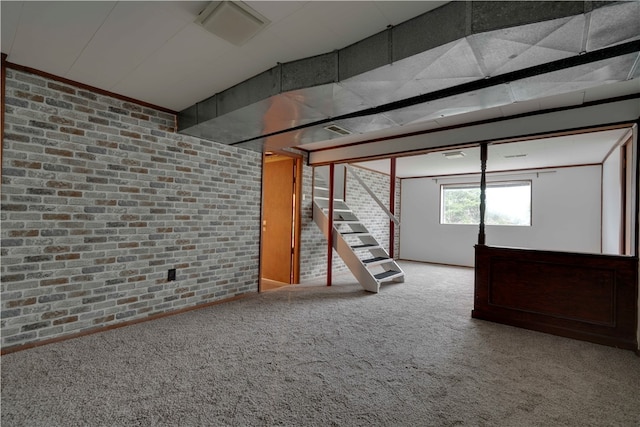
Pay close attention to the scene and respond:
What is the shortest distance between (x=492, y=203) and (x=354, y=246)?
392cm

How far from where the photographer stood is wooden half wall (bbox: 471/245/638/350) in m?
2.70

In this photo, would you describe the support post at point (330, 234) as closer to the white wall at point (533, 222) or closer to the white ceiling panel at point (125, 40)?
the white ceiling panel at point (125, 40)

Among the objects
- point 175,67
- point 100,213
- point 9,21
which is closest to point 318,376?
point 100,213

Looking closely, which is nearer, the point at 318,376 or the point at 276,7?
the point at 276,7

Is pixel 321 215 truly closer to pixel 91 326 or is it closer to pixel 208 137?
pixel 208 137

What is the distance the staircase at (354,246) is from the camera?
4.62 m

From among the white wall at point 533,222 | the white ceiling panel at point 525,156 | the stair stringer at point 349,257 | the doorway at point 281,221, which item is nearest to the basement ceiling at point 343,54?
the white ceiling panel at point 525,156

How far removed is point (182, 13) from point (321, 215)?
3714mm

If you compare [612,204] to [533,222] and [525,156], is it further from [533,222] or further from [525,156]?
[533,222]

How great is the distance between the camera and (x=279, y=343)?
8.65 feet

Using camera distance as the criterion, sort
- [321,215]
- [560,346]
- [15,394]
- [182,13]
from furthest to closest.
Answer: [321,215]
[560,346]
[15,394]
[182,13]

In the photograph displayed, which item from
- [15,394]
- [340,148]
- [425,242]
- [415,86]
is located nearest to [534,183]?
[425,242]

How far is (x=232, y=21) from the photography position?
1.69m

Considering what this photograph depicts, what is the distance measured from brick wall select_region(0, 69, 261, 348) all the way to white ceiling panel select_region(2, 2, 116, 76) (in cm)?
30
